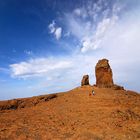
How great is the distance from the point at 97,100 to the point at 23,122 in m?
11.2

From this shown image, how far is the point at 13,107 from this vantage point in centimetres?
2895

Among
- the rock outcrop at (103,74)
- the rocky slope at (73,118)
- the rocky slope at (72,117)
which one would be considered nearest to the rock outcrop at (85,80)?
the rock outcrop at (103,74)

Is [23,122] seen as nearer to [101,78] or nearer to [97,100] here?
[97,100]

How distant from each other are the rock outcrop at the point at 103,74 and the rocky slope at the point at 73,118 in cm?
739

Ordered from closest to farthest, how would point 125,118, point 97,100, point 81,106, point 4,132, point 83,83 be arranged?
1. point 4,132
2. point 125,118
3. point 81,106
4. point 97,100
5. point 83,83

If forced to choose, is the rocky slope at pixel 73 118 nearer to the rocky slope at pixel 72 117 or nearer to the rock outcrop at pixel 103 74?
the rocky slope at pixel 72 117

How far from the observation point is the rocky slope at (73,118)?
63.8ft

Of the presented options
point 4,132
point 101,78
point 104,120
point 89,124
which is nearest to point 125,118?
point 104,120

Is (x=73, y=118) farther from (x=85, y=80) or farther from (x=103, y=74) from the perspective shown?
(x=103, y=74)

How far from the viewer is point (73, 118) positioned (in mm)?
23547

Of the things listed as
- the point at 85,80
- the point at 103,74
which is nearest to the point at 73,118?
the point at 85,80

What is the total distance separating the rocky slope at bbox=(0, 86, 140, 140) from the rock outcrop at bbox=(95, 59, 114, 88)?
7.39 m

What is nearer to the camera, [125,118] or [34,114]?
[125,118]

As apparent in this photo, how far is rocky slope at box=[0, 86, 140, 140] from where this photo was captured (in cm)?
1945
